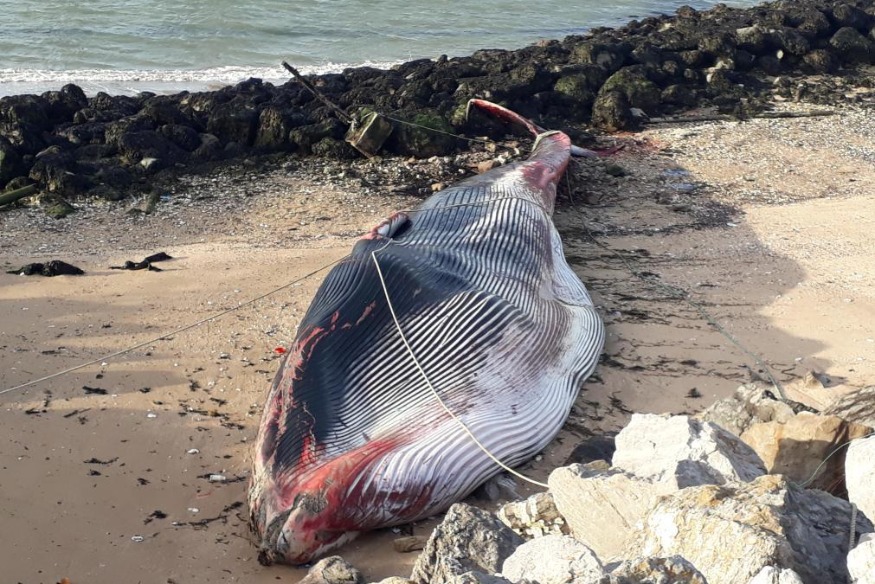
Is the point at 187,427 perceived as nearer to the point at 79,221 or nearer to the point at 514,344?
the point at 514,344

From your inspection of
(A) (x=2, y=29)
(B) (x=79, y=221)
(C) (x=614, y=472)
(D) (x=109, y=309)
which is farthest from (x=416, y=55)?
(C) (x=614, y=472)

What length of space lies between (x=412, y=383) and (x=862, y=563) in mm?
3295

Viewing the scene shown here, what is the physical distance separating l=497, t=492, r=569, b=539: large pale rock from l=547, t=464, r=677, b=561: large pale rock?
0.11 m

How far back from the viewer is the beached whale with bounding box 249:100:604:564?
20.0 feet

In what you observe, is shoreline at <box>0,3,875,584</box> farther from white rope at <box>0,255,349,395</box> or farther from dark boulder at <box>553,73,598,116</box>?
dark boulder at <box>553,73,598,116</box>

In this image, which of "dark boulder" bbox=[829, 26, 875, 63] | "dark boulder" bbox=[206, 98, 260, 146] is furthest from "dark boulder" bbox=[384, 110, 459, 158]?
"dark boulder" bbox=[829, 26, 875, 63]

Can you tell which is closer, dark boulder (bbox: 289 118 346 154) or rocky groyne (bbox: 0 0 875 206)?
rocky groyne (bbox: 0 0 875 206)

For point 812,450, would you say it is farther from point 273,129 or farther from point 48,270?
point 273,129

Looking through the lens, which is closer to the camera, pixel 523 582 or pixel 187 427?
pixel 523 582

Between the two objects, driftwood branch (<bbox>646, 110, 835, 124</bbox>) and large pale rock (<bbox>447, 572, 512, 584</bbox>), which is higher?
driftwood branch (<bbox>646, 110, 835, 124</bbox>)

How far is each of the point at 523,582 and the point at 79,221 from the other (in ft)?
28.1

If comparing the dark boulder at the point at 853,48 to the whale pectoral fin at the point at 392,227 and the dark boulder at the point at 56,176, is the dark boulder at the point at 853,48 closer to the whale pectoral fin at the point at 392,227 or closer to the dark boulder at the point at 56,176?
the whale pectoral fin at the point at 392,227

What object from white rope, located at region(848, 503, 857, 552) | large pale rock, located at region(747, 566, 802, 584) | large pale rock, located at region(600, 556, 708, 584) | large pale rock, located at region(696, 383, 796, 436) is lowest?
large pale rock, located at region(696, 383, 796, 436)

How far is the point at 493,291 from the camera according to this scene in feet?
25.5
